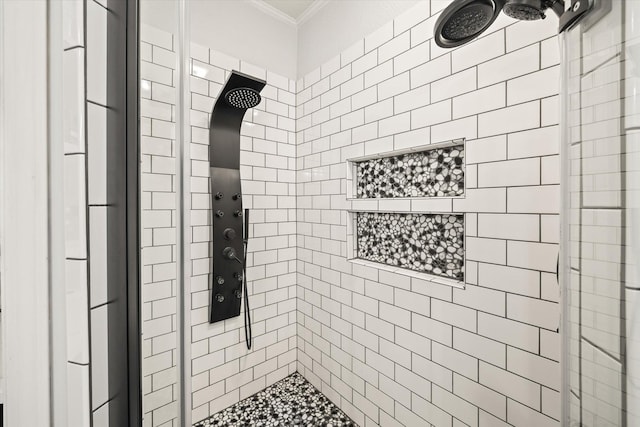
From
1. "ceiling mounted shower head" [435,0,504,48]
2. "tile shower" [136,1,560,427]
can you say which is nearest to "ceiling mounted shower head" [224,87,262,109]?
"tile shower" [136,1,560,427]

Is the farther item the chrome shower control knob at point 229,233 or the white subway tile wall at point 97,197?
the chrome shower control knob at point 229,233

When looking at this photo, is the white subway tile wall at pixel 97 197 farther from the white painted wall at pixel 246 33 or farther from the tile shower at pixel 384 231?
the white painted wall at pixel 246 33

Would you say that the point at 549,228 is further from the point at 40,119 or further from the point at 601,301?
the point at 40,119

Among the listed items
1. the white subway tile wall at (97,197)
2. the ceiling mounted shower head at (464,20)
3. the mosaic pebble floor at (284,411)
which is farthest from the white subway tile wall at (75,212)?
the mosaic pebble floor at (284,411)

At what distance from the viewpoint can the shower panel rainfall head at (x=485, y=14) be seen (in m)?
0.52

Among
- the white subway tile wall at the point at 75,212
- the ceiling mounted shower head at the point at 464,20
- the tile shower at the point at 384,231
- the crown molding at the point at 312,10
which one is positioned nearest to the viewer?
the white subway tile wall at the point at 75,212

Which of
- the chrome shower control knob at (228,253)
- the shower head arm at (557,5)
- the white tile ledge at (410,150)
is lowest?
the chrome shower control knob at (228,253)

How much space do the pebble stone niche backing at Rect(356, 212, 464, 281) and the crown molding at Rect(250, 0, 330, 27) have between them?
1372 mm

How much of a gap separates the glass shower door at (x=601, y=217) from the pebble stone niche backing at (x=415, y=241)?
1.88 ft

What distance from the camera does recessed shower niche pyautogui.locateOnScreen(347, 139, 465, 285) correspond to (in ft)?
3.75

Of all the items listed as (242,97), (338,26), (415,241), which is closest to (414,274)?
(415,241)

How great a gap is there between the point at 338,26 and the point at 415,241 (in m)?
1.35

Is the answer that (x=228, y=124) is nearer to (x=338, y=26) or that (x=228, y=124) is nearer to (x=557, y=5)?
(x=338, y=26)

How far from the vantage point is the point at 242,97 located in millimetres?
1361
